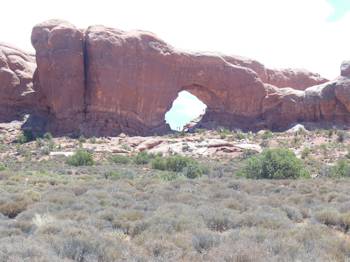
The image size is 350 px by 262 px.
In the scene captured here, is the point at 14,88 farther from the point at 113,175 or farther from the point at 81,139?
the point at 113,175

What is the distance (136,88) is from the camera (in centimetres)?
5091

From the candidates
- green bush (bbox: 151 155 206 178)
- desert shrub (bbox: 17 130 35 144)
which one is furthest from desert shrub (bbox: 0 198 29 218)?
desert shrub (bbox: 17 130 35 144)

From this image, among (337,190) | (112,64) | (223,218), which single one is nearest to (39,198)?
(223,218)

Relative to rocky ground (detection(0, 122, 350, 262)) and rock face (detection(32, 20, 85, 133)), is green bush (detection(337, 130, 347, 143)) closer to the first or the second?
rock face (detection(32, 20, 85, 133))

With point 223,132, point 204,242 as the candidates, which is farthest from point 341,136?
point 204,242

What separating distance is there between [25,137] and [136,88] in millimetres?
9960

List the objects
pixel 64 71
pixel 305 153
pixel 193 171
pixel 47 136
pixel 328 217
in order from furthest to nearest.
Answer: pixel 64 71 → pixel 47 136 → pixel 305 153 → pixel 193 171 → pixel 328 217

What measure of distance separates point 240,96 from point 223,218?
141ft

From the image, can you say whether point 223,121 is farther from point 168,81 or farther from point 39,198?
point 39,198

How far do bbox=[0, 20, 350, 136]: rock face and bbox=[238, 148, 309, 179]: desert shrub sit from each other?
20.3 meters

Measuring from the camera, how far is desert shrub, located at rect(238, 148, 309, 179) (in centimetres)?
3011

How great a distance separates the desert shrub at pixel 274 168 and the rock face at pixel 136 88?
2026 centimetres

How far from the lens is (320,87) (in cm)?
5547

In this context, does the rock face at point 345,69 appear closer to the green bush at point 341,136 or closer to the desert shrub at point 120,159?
the green bush at point 341,136
